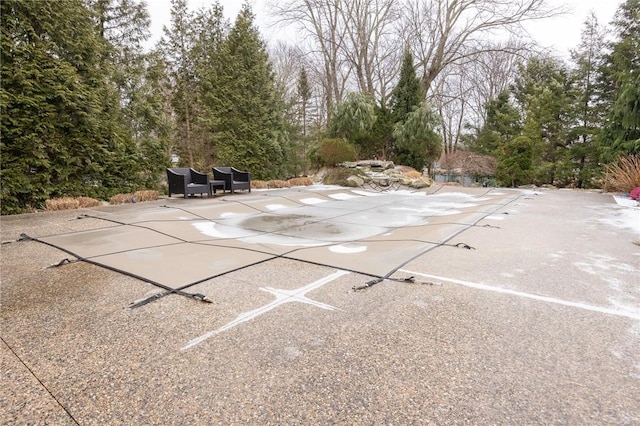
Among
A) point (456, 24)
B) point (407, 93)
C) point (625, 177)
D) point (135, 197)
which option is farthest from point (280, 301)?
point (456, 24)

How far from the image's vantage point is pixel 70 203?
550cm

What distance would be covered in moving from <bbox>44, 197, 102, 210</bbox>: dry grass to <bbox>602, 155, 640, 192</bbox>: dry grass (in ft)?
35.4

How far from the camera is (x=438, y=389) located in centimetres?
124

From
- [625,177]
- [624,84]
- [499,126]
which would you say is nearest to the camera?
[625,177]

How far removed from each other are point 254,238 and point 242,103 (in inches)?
294

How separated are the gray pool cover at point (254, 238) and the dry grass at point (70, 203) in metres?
1.41

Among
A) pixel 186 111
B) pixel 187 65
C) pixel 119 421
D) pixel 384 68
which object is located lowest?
pixel 119 421

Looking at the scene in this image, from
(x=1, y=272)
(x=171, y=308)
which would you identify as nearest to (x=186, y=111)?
(x=1, y=272)

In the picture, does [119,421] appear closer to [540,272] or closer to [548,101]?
[540,272]

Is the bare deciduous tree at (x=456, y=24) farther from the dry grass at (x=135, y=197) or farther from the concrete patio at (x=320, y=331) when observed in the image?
the concrete patio at (x=320, y=331)

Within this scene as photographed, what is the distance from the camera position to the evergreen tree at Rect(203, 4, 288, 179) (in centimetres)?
980

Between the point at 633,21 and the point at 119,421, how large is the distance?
18.1 m

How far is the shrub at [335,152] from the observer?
1111 cm

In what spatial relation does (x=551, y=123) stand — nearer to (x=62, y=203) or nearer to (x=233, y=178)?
(x=233, y=178)
